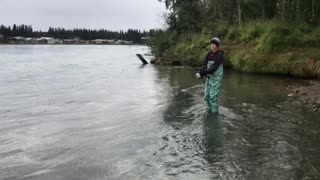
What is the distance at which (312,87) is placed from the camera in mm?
19625

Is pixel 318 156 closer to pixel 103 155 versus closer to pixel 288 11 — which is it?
pixel 103 155

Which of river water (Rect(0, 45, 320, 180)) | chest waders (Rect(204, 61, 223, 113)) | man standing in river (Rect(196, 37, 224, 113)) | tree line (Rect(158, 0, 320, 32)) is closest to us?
river water (Rect(0, 45, 320, 180))

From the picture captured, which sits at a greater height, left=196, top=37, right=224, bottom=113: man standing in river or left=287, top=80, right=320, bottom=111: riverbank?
left=196, top=37, right=224, bottom=113: man standing in river

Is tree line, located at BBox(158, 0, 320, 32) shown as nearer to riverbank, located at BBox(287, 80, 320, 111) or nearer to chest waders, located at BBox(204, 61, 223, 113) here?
riverbank, located at BBox(287, 80, 320, 111)

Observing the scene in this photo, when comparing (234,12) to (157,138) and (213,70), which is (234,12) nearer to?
(213,70)

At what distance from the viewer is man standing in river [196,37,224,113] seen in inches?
493

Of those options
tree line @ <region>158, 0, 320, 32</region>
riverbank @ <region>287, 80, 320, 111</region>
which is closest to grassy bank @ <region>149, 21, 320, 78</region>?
tree line @ <region>158, 0, 320, 32</region>

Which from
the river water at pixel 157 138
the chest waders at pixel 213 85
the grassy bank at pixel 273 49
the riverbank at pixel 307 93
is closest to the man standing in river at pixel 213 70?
the chest waders at pixel 213 85

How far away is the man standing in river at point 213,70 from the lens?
12.5 metres

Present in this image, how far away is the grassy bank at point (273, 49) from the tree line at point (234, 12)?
248cm

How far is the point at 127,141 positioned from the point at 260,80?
15.5 meters

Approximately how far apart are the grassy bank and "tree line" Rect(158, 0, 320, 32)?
8.12 ft

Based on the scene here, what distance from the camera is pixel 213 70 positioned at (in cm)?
1253

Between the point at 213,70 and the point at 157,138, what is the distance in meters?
3.01
